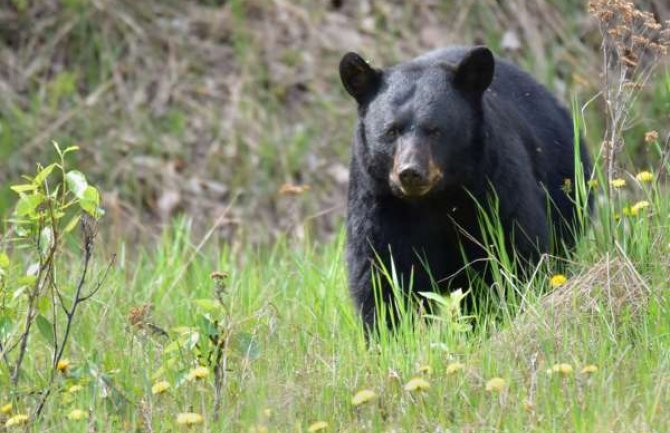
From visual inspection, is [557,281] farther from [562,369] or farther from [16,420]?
[16,420]

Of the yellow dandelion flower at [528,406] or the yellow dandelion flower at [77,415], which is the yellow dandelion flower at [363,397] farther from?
the yellow dandelion flower at [77,415]

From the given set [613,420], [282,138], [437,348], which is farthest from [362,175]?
[282,138]

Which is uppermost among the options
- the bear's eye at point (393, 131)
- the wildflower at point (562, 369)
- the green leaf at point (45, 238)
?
the bear's eye at point (393, 131)

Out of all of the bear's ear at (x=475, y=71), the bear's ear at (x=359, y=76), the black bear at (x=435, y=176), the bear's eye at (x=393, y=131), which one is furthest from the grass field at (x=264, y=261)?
→ the bear's ear at (x=359, y=76)

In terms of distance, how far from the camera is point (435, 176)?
5.67 metres

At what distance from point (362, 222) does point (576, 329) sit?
1297 mm

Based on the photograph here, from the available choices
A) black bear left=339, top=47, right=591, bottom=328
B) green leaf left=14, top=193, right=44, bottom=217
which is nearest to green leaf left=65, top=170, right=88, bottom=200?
green leaf left=14, top=193, right=44, bottom=217

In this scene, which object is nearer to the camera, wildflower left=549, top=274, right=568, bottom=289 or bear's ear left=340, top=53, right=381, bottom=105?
wildflower left=549, top=274, right=568, bottom=289

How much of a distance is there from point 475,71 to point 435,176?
0.53 m

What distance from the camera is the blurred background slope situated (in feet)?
35.8

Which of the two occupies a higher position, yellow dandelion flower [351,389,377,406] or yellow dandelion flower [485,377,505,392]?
yellow dandelion flower [485,377,505,392]

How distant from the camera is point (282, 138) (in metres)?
11.3

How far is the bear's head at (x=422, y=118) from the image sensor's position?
225 inches

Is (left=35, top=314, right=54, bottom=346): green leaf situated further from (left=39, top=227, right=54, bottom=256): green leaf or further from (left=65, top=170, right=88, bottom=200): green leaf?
(left=65, top=170, right=88, bottom=200): green leaf
